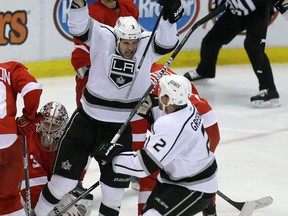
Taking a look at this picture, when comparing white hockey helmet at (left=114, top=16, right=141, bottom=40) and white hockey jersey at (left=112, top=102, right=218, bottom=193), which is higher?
white hockey helmet at (left=114, top=16, right=141, bottom=40)

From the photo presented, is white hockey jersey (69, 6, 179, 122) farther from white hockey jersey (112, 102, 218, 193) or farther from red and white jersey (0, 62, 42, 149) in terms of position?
white hockey jersey (112, 102, 218, 193)

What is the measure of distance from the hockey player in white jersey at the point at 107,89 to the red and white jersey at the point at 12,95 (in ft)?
0.91

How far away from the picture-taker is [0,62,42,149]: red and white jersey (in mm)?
4113

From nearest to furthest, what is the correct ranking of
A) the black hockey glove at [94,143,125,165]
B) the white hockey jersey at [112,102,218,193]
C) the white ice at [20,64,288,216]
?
the white hockey jersey at [112,102,218,193]
the black hockey glove at [94,143,125,165]
the white ice at [20,64,288,216]

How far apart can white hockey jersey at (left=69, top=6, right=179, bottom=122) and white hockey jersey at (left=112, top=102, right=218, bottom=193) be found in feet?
1.47

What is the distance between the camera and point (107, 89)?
4.30 m

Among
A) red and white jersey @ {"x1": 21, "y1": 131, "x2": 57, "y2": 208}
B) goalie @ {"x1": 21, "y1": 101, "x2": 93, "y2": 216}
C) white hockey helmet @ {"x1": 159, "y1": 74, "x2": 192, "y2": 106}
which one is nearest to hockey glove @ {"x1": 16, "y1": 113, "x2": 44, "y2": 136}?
goalie @ {"x1": 21, "y1": 101, "x2": 93, "y2": 216}

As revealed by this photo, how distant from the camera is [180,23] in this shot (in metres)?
7.62

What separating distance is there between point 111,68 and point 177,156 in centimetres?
63

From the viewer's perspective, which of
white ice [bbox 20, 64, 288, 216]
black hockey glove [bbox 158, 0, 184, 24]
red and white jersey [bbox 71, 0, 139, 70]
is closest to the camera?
black hockey glove [bbox 158, 0, 184, 24]

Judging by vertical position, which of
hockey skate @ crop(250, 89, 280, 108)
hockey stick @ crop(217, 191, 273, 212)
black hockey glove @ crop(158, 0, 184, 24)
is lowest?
hockey skate @ crop(250, 89, 280, 108)

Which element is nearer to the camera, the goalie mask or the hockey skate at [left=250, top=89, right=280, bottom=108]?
the goalie mask

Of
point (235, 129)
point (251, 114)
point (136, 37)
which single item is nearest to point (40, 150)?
point (136, 37)

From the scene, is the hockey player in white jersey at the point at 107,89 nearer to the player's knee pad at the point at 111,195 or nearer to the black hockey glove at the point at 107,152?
the player's knee pad at the point at 111,195
